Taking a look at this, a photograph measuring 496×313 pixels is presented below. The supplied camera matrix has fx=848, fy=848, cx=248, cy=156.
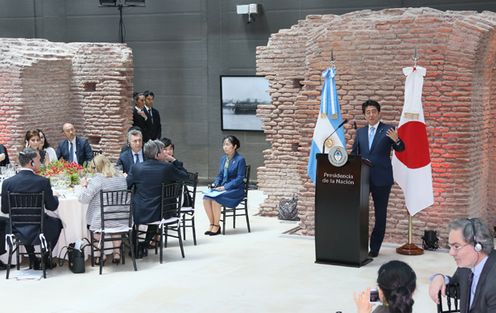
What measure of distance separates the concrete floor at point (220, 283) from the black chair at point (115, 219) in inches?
12.1

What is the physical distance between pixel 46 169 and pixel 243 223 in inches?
118

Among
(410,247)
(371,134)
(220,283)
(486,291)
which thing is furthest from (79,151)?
(486,291)

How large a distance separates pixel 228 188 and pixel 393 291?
21.4 ft

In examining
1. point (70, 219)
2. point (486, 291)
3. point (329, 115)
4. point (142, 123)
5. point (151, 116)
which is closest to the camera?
point (486, 291)

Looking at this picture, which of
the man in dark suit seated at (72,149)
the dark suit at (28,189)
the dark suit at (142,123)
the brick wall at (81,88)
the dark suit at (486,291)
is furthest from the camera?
the dark suit at (142,123)

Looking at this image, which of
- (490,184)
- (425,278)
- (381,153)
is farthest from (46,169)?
(490,184)

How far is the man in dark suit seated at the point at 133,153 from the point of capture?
33.4 feet

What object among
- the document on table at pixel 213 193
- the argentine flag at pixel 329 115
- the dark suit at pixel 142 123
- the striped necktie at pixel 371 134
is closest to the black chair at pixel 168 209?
the document on table at pixel 213 193

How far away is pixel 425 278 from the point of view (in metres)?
A: 8.59

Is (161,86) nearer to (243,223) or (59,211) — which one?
(243,223)

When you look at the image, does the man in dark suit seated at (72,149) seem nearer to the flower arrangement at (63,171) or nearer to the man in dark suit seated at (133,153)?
the man in dark suit seated at (133,153)

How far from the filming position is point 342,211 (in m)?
8.92

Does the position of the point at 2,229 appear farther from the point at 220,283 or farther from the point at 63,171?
the point at 220,283

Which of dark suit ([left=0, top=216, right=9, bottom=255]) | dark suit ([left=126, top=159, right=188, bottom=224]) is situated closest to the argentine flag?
dark suit ([left=126, top=159, right=188, bottom=224])
